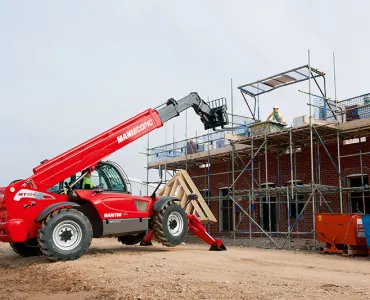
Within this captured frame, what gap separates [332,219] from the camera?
13.9m

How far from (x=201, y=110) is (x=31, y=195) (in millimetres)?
6312

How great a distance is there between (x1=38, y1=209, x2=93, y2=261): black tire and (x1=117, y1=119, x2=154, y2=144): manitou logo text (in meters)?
2.70

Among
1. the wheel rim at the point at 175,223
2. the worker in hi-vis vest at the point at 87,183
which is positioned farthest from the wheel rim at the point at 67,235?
the wheel rim at the point at 175,223

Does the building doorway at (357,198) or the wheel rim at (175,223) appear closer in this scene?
the wheel rim at (175,223)

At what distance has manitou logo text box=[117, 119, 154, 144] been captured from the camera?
12526 millimetres

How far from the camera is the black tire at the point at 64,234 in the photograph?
32.9 ft

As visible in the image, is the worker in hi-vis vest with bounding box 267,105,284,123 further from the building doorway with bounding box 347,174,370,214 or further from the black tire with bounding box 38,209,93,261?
the black tire with bounding box 38,209,93,261

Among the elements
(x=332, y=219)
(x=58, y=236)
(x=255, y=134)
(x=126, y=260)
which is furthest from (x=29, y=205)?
(x=255, y=134)

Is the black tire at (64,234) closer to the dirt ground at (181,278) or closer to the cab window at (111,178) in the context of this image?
the dirt ground at (181,278)

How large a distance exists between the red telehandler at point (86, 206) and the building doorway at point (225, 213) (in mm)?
10378

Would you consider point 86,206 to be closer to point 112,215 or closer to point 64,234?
point 112,215

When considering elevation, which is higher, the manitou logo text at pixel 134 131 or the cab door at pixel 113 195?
the manitou logo text at pixel 134 131

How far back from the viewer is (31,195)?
1068 cm

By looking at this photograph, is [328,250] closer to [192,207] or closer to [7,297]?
[192,207]
